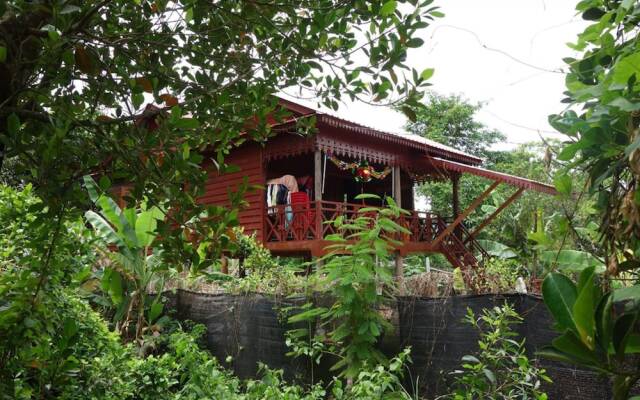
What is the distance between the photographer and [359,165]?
42.5 ft

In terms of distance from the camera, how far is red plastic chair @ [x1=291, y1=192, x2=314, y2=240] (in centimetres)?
1059

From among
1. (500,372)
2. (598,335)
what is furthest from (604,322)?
(500,372)

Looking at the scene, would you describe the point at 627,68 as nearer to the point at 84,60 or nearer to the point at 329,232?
the point at 84,60

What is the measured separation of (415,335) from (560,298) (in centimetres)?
370

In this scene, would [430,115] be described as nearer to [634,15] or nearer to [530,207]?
[530,207]

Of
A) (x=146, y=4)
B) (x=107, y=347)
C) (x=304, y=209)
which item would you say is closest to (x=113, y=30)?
(x=146, y=4)

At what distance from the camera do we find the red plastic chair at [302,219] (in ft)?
34.7

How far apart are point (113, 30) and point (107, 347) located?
8.20 ft

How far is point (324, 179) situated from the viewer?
12.9 meters

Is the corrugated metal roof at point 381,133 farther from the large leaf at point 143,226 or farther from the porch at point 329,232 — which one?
the large leaf at point 143,226

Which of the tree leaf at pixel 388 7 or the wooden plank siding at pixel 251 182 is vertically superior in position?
the wooden plank siding at pixel 251 182

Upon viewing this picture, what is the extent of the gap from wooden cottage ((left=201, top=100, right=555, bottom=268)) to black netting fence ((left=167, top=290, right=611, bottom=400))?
159 inches

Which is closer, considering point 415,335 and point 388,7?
point 388,7

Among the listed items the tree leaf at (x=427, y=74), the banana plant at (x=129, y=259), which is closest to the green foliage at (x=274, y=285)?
the banana plant at (x=129, y=259)
